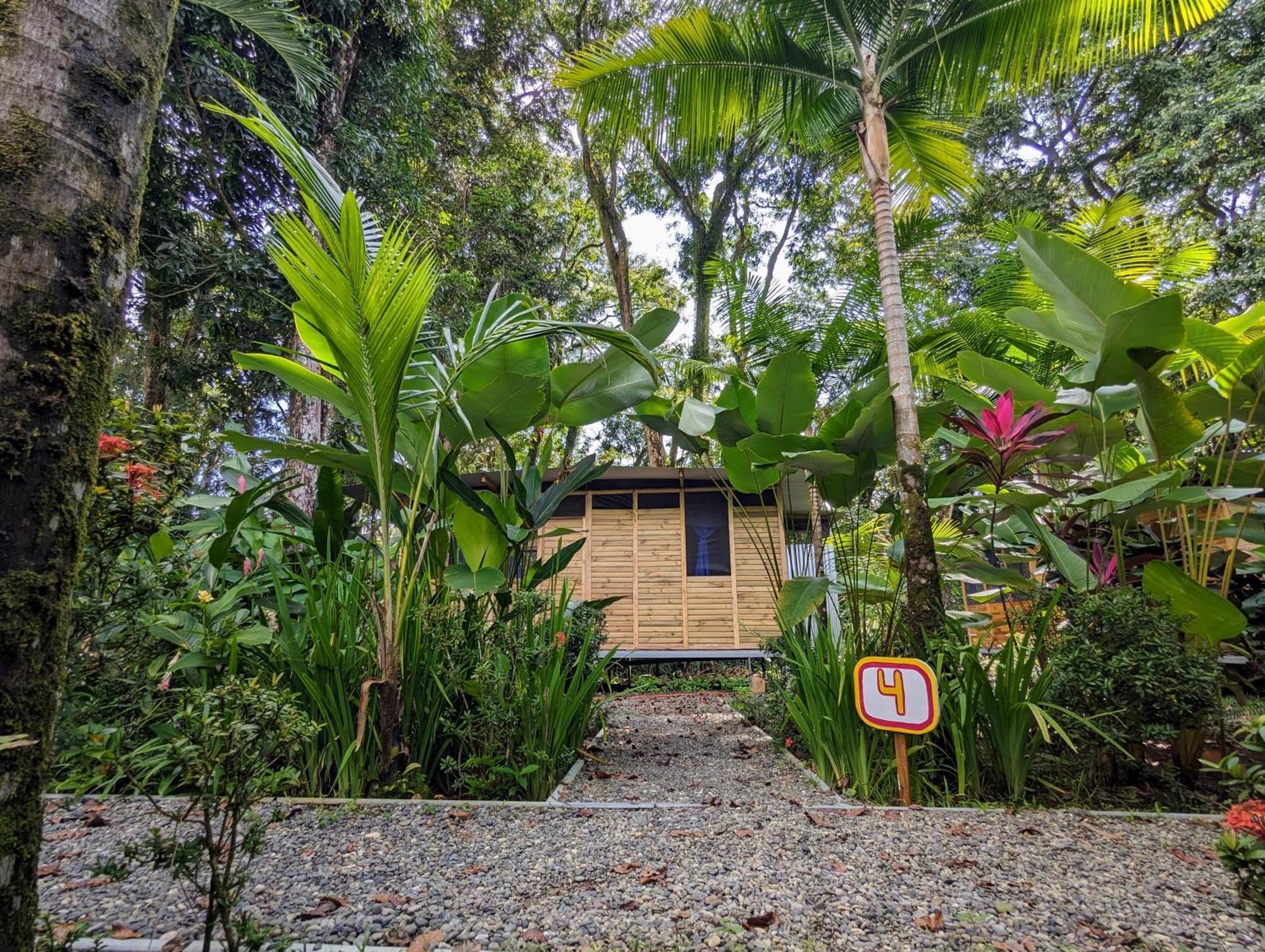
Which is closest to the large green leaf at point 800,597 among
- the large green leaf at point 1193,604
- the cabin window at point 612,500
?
the large green leaf at point 1193,604

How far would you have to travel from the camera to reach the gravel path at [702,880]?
1.20 m

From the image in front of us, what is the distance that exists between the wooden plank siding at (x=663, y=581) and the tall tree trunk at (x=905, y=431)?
500cm

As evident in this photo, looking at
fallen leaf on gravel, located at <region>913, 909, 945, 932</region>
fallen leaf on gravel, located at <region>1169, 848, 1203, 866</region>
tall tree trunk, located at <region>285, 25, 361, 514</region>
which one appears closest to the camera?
fallen leaf on gravel, located at <region>913, 909, 945, 932</region>

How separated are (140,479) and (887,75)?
3.92 meters

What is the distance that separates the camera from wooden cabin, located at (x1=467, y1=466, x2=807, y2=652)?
7.61 meters

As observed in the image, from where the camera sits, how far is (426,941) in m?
1.15

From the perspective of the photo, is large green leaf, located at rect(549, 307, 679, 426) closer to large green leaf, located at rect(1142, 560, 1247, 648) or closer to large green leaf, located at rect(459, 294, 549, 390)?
large green leaf, located at rect(459, 294, 549, 390)

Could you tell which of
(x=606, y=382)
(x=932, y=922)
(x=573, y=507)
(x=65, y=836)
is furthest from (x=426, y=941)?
(x=573, y=507)

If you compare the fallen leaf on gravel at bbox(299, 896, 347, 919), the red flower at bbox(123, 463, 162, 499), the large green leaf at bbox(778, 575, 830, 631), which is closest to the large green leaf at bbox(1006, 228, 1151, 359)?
the large green leaf at bbox(778, 575, 830, 631)

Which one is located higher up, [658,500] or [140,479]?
[658,500]

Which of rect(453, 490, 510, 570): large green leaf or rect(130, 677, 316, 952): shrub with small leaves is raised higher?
rect(453, 490, 510, 570): large green leaf

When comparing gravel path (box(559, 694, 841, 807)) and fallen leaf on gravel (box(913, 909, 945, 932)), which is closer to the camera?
fallen leaf on gravel (box(913, 909, 945, 932))

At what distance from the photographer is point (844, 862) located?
154 centimetres

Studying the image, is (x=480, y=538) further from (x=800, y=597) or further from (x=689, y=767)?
(x=689, y=767)
